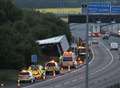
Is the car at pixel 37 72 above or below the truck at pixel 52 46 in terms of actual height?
above

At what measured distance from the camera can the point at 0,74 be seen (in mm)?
58188

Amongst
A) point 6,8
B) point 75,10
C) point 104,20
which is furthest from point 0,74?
point 75,10

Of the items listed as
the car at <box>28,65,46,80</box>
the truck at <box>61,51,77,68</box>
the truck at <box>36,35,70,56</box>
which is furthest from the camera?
the truck at <box>36,35,70,56</box>

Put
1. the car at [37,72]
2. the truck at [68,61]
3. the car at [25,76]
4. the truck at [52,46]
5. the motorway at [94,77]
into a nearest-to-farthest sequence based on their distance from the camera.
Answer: the motorway at [94,77] < the car at [25,76] < the car at [37,72] < the truck at [68,61] < the truck at [52,46]

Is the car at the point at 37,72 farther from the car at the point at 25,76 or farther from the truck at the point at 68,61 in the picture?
the truck at the point at 68,61

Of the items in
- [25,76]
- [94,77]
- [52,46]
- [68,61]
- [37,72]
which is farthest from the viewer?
[52,46]

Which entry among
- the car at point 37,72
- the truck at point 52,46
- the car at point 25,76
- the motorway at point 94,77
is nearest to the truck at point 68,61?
the motorway at point 94,77

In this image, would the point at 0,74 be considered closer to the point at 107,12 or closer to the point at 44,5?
the point at 107,12

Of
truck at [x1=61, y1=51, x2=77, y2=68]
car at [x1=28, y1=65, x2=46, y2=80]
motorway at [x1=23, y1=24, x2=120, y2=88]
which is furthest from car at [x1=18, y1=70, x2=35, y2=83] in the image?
truck at [x1=61, y1=51, x2=77, y2=68]

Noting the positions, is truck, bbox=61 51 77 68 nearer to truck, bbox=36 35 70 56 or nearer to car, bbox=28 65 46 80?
truck, bbox=36 35 70 56

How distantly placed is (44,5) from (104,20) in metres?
43.9

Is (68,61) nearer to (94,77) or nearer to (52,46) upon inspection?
(94,77)

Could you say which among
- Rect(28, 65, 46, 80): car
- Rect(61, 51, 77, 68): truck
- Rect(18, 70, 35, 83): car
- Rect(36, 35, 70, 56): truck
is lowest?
Rect(36, 35, 70, 56): truck

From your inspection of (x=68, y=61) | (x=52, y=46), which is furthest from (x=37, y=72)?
(x=52, y=46)
